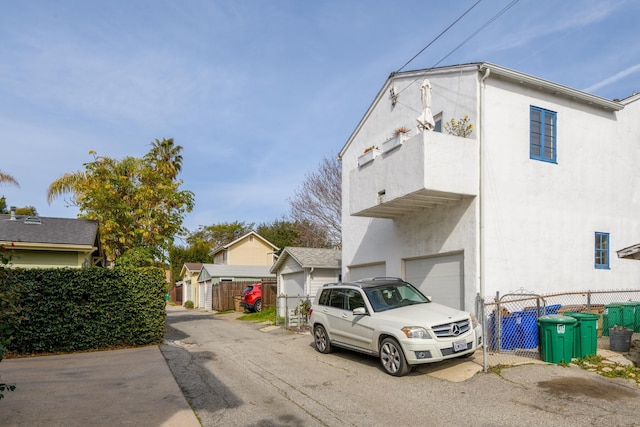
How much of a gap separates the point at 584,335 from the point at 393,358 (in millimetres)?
3926

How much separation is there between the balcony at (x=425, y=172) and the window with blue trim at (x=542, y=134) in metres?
2.11

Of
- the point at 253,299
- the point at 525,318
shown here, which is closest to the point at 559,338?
Result: the point at 525,318

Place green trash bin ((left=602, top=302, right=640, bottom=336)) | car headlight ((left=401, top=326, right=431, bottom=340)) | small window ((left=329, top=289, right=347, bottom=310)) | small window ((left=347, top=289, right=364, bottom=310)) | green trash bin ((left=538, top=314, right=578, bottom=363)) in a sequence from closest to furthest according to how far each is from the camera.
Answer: car headlight ((left=401, top=326, right=431, bottom=340)) < green trash bin ((left=538, top=314, right=578, bottom=363)) < small window ((left=347, top=289, right=364, bottom=310)) < small window ((left=329, top=289, right=347, bottom=310)) < green trash bin ((left=602, top=302, right=640, bottom=336))

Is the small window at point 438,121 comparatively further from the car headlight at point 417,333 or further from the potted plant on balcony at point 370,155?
the car headlight at point 417,333

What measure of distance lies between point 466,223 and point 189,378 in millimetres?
7247

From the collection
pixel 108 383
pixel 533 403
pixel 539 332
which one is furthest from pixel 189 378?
pixel 539 332

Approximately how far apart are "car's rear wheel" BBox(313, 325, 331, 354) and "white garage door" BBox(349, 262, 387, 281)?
4.26m

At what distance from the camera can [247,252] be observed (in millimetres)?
43094

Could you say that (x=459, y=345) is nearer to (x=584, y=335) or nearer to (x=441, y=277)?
(x=584, y=335)

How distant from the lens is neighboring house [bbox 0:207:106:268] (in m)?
14.7

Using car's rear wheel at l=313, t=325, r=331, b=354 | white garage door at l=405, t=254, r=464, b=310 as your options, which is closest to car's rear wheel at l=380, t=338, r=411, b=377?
car's rear wheel at l=313, t=325, r=331, b=354

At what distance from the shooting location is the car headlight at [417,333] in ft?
27.8

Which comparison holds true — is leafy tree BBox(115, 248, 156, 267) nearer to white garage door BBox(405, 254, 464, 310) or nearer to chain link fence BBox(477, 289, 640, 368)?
white garage door BBox(405, 254, 464, 310)

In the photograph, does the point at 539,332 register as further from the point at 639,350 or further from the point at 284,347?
the point at 284,347
